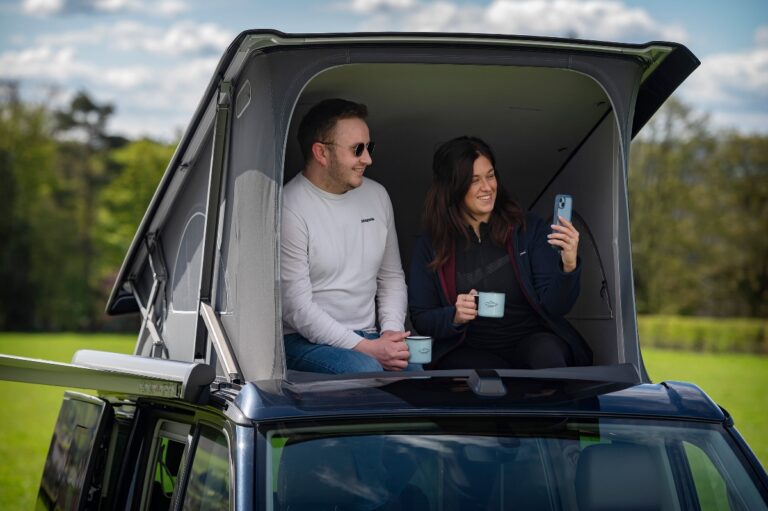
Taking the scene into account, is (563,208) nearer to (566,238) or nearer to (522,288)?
(566,238)

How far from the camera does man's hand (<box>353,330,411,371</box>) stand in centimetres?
506

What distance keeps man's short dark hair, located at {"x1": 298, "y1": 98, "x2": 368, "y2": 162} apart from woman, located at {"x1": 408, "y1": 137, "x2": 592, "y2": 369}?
1.97ft

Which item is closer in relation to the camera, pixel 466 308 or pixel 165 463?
pixel 165 463

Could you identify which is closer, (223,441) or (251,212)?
(223,441)

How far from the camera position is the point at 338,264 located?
5.34 m

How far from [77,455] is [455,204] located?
2.10 meters

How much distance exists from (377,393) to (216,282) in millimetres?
1266

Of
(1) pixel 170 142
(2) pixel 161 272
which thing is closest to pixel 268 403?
(2) pixel 161 272

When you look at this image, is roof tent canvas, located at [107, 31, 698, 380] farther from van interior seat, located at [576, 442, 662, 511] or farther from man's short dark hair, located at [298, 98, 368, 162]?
van interior seat, located at [576, 442, 662, 511]

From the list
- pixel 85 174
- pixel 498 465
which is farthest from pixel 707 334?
pixel 498 465

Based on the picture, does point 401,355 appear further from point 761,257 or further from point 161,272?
point 761,257

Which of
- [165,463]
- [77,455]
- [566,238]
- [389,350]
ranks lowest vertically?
[77,455]

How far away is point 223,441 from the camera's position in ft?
13.0

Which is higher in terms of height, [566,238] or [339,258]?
[566,238]
